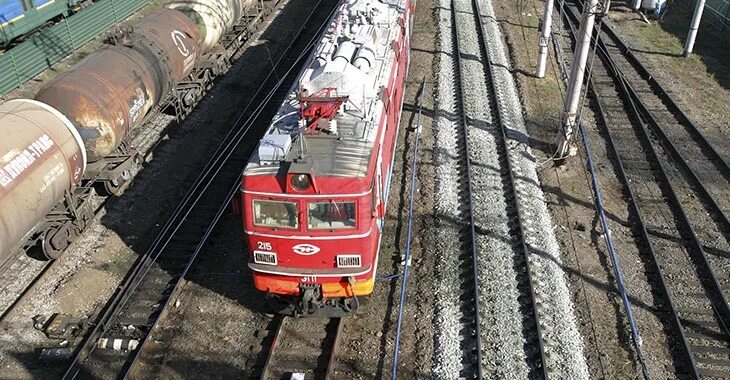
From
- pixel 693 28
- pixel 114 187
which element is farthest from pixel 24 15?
pixel 693 28

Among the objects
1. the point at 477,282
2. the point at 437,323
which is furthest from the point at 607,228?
the point at 437,323

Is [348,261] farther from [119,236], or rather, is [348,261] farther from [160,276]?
[119,236]

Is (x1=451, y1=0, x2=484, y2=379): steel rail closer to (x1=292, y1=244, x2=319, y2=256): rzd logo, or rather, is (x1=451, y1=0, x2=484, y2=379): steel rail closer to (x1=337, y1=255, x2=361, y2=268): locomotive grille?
(x1=337, y1=255, x2=361, y2=268): locomotive grille

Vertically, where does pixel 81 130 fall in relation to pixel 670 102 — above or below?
above

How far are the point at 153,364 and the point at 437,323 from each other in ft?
19.3

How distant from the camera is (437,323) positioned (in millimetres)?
12289

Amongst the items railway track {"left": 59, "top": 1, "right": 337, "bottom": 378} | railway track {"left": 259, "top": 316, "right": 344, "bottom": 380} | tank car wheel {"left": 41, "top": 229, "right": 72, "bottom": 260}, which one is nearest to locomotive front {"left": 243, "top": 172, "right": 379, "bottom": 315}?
railway track {"left": 259, "top": 316, "right": 344, "bottom": 380}

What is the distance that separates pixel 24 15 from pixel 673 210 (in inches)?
1080

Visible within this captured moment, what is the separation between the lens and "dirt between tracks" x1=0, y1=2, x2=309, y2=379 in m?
12.0

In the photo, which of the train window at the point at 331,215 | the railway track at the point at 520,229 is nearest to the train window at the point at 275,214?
the train window at the point at 331,215

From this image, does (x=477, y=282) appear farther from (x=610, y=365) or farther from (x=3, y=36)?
(x=3, y=36)

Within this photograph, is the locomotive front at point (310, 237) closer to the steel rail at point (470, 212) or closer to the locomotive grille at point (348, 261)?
the locomotive grille at point (348, 261)

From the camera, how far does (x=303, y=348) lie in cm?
1176

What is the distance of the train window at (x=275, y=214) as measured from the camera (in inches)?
417
